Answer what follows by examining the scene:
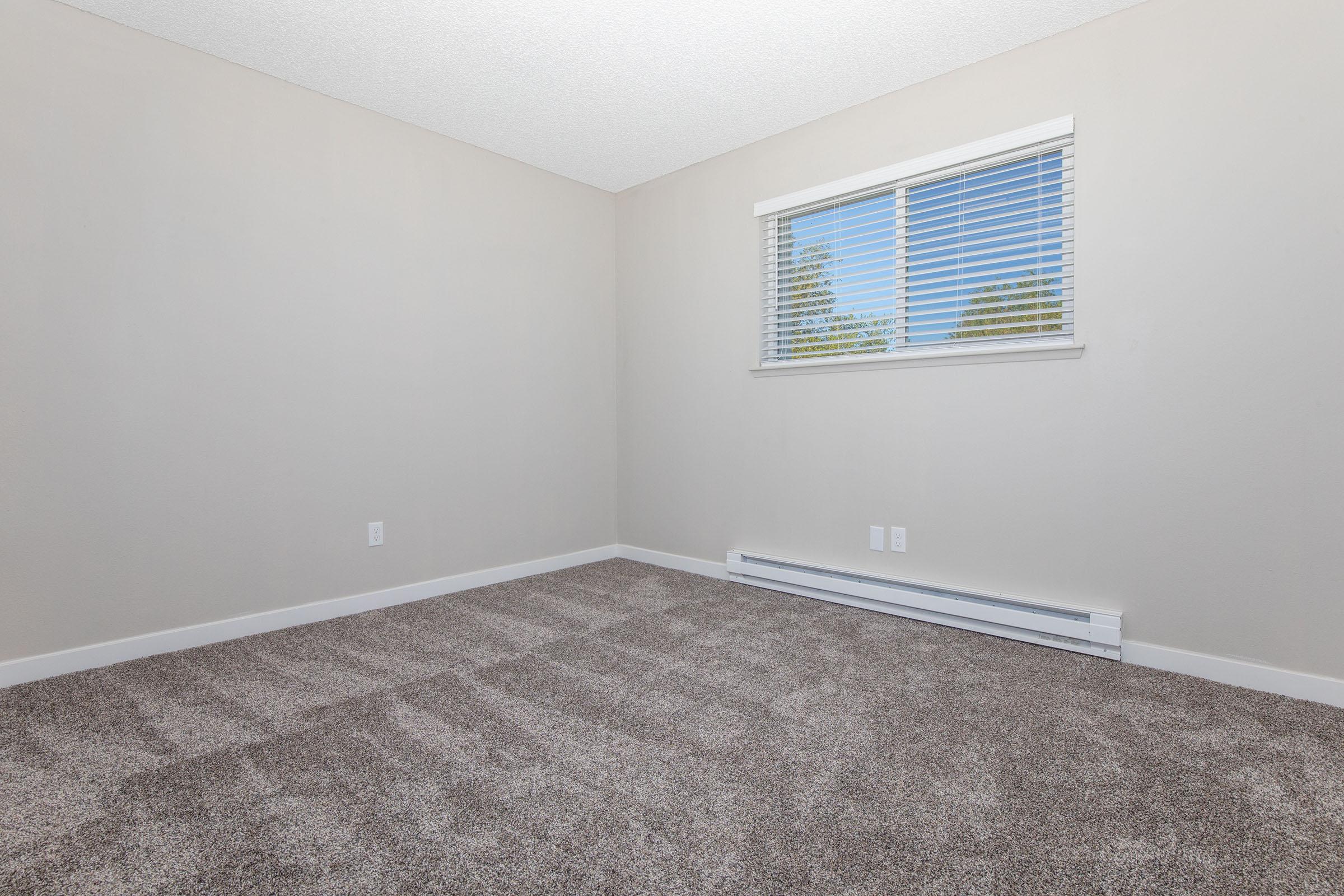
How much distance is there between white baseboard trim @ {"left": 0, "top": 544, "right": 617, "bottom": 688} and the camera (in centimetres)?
237

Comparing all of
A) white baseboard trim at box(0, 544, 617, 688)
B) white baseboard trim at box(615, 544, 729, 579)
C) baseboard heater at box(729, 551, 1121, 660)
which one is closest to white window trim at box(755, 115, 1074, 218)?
baseboard heater at box(729, 551, 1121, 660)

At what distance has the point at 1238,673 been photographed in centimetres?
228

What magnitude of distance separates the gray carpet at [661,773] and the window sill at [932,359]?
1206 mm

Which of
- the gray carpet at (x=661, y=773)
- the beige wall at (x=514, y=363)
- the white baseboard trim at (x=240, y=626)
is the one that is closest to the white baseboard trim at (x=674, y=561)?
the beige wall at (x=514, y=363)

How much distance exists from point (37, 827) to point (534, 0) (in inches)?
111

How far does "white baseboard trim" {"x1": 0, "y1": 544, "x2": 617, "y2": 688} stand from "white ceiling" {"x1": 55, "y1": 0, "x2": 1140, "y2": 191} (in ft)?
7.86

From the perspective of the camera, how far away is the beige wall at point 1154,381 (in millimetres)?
2156

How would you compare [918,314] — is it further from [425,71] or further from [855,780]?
[425,71]

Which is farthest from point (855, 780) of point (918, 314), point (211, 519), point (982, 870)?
point (211, 519)

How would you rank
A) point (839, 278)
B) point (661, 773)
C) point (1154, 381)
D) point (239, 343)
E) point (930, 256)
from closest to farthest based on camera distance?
point (661, 773), point (1154, 381), point (239, 343), point (930, 256), point (839, 278)

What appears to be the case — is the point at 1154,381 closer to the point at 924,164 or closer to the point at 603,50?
the point at 924,164

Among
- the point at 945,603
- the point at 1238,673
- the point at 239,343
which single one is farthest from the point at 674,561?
the point at 1238,673

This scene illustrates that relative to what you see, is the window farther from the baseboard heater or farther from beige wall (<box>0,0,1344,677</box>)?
the baseboard heater

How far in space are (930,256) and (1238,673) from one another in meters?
2.00
